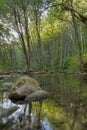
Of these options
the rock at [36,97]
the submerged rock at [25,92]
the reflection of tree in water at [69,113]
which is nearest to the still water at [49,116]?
the reflection of tree in water at [69,113]

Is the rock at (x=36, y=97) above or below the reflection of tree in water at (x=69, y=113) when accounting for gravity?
below

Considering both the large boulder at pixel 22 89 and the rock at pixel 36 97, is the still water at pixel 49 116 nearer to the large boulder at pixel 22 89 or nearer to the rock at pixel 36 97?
the rock at pixel 36 97

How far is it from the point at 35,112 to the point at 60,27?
4399cm

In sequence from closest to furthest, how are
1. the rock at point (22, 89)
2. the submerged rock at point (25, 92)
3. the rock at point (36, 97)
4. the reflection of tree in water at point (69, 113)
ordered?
the reflection of tree in water at point (69, 113)
the rock at point (36, 97)
the submerged rock at point (25, 92)
the rock at point (22, 89)

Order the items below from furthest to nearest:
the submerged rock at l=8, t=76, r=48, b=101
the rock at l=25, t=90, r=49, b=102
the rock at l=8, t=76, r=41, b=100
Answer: the rock at l=8, t=76, r=41, b=100 → the submerged rock at l=8, t=76, r=48, b=101 → the rock at l=25, t=90, r=49, b=102

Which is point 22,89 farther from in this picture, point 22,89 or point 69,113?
point 69,113

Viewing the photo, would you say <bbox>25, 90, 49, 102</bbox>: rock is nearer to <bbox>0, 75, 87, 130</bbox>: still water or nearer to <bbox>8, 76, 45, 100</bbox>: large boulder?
<bbox>8, 76, 45, 100</bbox>: large boulder

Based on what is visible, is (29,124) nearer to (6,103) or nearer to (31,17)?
(6,103)

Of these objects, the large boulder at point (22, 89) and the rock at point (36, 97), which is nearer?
the rock at point (36, 97)

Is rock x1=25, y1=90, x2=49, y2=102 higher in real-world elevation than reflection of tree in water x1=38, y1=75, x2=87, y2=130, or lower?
lower

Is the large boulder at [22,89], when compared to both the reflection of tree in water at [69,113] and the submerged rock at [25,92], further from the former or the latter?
the reflection of tree in water at [69,113]

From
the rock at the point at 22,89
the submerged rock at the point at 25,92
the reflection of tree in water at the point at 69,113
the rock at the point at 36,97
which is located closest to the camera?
the reflection of tree in water at the point at 69,113

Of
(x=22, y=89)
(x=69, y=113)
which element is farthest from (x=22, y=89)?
(x=69, y=113)

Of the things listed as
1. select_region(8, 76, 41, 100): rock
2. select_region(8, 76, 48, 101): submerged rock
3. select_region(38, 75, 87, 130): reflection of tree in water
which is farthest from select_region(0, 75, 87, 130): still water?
select_region(8, 76, 41, 100): rock
